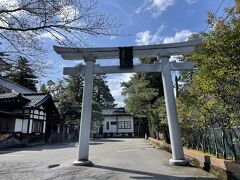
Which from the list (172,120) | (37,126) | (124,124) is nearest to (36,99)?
(37,126)

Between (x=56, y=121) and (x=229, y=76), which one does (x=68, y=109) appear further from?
(x=229, y=76)

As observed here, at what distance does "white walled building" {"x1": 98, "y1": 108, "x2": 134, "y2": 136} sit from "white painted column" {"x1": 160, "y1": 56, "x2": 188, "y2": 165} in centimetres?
3754

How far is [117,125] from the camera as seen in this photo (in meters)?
47.3

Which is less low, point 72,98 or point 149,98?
point 72,98

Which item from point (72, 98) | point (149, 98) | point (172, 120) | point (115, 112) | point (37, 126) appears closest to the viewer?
point (172, 120)

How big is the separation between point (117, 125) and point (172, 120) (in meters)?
38.4

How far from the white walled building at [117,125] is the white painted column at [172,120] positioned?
37.5 m

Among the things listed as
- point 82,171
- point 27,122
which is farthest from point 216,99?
point 27,122

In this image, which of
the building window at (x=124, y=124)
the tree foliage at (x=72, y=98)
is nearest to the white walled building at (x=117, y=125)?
the building window at (x=124, y=124)

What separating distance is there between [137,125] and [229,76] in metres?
42.9

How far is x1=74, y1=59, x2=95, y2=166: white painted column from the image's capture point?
938cm

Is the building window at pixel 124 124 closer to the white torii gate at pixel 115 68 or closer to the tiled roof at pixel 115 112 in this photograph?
the tiled roof at pixel 115 112

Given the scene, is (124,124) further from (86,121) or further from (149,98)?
(86,121)

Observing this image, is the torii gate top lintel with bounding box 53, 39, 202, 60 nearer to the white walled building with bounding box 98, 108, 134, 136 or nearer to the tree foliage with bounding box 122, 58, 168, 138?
the tree foliage with bounding box 122, 58, 168, 138
